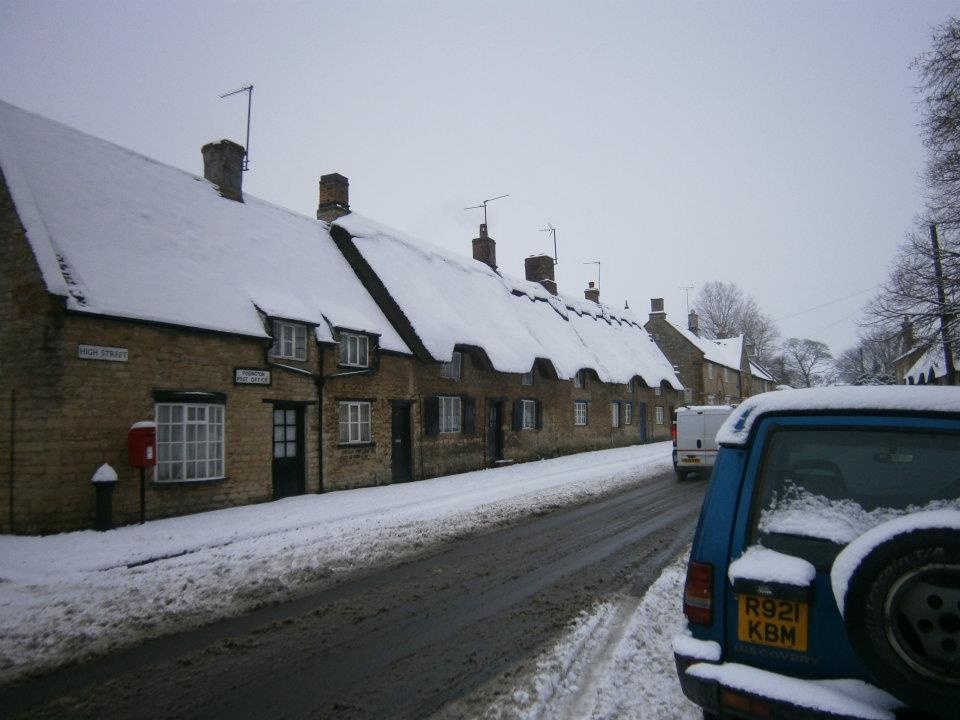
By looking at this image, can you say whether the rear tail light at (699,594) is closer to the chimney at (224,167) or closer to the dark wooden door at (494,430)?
the chimney at (224,167)

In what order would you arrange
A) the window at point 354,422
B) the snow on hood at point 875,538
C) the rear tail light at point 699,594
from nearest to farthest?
the snow on hood at point 875,538 < the rear tail light at point 699,594 < the window at point 354,422

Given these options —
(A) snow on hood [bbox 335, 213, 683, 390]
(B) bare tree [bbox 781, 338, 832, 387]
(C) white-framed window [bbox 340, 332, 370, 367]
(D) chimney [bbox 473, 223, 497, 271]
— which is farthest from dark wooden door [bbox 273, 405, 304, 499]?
(B) bare tree [bbox 781, 338, 832, 387]

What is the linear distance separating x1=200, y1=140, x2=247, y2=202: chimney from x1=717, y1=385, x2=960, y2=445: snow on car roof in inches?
664

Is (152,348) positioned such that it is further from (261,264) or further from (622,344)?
(622,344)

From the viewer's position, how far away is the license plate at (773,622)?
2480mm

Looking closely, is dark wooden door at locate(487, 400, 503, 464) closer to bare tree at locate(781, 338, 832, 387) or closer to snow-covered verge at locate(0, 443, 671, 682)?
snow-covered verge at locate(0, 443, 671, 682)

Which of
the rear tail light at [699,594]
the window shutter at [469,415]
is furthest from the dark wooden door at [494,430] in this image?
the rear tail light at [699,594]

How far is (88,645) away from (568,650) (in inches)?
161

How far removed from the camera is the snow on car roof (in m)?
2.42

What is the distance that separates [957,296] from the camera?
677 inches

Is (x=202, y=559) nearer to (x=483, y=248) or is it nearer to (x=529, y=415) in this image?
(x=529, y=415)

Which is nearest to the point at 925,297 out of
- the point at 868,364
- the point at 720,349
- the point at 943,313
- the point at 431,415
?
the point at 943,313

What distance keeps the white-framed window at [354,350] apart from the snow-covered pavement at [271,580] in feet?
11.6

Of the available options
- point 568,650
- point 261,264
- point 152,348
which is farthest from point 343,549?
point 261,264
